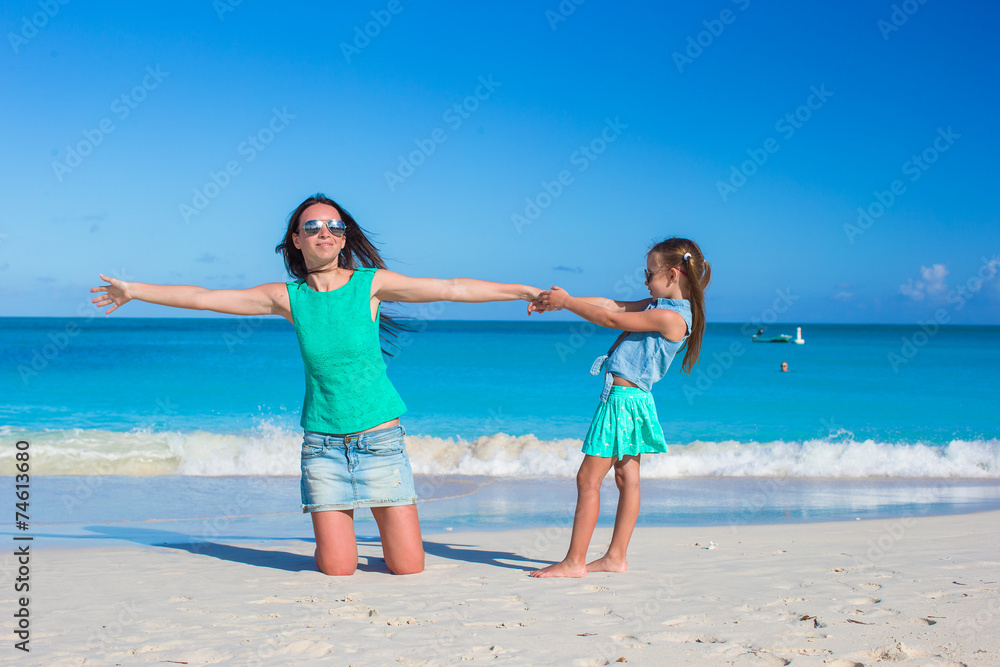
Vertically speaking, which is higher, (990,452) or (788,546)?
(990,452)

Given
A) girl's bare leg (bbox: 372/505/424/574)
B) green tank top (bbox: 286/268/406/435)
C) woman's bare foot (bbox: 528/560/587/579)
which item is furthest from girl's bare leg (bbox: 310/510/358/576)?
woman's bare foot (bbox: 528/560/587/579)

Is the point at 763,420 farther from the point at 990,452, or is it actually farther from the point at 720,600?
the point at 720,600

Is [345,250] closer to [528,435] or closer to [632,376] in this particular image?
[632,376]

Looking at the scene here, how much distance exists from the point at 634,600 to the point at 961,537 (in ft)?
10.6

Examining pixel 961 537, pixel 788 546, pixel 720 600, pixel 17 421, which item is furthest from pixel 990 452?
pixel 17 421

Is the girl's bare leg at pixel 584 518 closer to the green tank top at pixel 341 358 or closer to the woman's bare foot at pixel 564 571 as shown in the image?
the woman's bare foot at pixel 564 571

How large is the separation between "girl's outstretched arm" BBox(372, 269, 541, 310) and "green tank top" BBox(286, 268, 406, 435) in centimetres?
11

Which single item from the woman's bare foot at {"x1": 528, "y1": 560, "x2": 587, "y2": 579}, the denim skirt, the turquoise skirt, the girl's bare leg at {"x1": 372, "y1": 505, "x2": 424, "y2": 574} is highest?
the turquoise skirt

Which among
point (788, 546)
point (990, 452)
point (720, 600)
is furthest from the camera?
point (990, 452)

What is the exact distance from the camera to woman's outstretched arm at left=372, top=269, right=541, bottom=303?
4363 mm

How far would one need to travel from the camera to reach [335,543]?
4.32 metres

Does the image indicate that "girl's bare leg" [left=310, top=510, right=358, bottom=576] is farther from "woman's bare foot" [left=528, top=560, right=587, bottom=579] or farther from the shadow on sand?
"woman's bare foot" [left=528, top=560, right=587, bottom=579]

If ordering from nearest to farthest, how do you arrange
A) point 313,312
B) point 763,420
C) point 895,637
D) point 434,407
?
point 895,637 < point 313,312 < point 763,420 < point 434,407

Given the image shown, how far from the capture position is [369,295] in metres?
4.34
